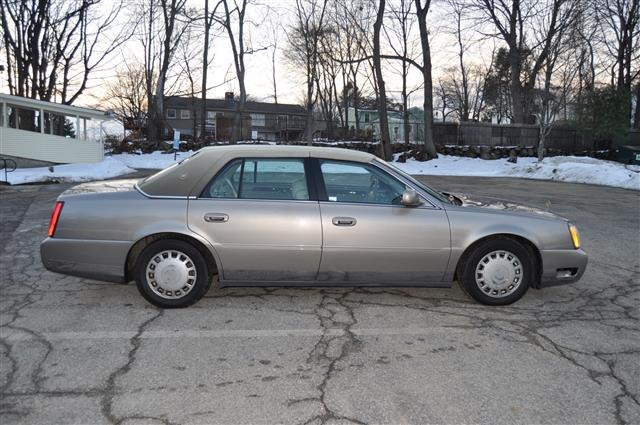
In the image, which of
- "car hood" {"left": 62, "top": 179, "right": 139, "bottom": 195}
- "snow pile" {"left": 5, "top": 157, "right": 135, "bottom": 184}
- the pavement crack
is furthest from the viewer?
"snow pile" {"left": 5, "top": 157, "right": 135, "bottom": 184}

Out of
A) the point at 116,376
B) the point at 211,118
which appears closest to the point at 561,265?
the point at 116,376

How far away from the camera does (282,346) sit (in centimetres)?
392

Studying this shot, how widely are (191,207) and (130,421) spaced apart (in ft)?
6.86

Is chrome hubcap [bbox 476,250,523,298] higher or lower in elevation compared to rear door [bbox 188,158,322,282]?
lower

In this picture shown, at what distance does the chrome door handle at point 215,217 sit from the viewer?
4551 mm

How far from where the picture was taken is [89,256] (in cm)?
459

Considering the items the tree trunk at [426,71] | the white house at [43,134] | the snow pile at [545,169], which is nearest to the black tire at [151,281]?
the snow pile at [545,169]

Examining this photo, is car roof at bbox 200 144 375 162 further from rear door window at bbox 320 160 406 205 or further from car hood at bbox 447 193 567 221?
car hood at bbox 447 193 567 221

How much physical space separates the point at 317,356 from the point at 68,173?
21024 millimetres

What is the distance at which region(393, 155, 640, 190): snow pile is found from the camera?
20.4 metres

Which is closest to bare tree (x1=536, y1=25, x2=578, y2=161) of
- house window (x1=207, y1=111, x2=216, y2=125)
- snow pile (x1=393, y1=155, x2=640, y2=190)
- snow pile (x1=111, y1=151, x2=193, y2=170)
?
snow pile (x1=393, y1=155, x2=640, y2=190)

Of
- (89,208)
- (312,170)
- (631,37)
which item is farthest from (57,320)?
(631,37)

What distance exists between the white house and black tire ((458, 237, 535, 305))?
25.1 meters

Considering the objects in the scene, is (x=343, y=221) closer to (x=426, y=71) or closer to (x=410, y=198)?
(x=410, y=198)
